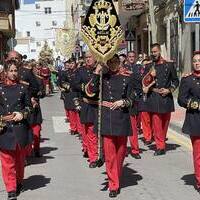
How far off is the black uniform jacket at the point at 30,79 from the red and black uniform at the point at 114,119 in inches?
93.5

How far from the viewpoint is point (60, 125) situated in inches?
696

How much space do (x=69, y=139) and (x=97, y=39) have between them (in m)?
5.26

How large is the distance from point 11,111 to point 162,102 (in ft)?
13.5

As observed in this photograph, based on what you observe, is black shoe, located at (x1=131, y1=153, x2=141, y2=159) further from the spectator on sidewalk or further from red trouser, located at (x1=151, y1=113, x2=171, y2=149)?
the spectator on sidewalk

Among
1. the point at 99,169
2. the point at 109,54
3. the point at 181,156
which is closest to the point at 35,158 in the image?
the point at 99,169

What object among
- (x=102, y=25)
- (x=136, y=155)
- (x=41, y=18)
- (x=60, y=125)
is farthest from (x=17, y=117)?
(x=41, y=18)

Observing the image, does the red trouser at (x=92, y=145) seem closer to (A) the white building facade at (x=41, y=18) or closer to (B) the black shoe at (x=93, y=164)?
(B) the black shoe at (x=93, y=164)

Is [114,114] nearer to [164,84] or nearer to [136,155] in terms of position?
[136,155]

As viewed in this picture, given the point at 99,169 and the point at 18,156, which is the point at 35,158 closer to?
the point at 99,169

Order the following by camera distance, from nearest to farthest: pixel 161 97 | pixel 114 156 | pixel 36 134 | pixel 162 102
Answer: pixel 114 156
pixel 36 134
pixel 162 102
pixel 161 97

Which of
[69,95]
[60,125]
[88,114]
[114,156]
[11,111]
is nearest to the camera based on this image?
[11,111]

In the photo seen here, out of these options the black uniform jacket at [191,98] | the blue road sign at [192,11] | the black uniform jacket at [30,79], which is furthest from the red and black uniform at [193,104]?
the blue road sign at [192,11]

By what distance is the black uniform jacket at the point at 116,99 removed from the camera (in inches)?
324

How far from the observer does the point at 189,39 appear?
85.9ft
